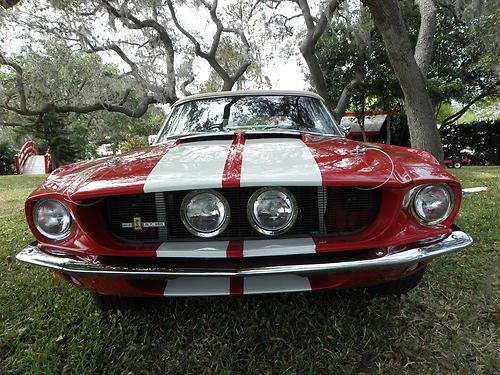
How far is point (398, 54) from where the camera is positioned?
449 cm

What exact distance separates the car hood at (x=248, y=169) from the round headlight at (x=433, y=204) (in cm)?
6

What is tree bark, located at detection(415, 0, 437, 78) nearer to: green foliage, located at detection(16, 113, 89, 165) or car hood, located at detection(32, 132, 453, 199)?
car hood, located at detection(32, 132, 453, 199)

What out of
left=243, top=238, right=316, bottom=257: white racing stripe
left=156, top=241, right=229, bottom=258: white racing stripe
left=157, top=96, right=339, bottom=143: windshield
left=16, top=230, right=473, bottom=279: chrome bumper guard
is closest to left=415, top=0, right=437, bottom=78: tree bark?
left=157, top=96, right=339, bottom=143: windshield

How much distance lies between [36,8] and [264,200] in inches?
427

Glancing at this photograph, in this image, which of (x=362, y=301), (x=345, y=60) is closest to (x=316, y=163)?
(x=362, y=301)

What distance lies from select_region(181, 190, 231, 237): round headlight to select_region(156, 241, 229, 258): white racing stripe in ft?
0.16

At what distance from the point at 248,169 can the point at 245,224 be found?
226 millimetres

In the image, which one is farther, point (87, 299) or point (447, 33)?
point (447, 33)

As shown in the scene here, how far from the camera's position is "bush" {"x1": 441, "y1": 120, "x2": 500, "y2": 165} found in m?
14.4

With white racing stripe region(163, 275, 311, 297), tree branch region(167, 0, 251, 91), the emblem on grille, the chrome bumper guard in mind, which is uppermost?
tree branch region(167, 0, 251, 91)

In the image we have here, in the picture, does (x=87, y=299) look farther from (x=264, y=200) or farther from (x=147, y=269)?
(x=264, y=200)

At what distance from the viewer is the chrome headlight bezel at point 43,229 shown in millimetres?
1533

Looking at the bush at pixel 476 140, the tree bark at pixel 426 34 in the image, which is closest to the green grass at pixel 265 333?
the tree bark at pixel 426 34

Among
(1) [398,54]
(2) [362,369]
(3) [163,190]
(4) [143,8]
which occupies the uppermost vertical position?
(4) [143,8]
